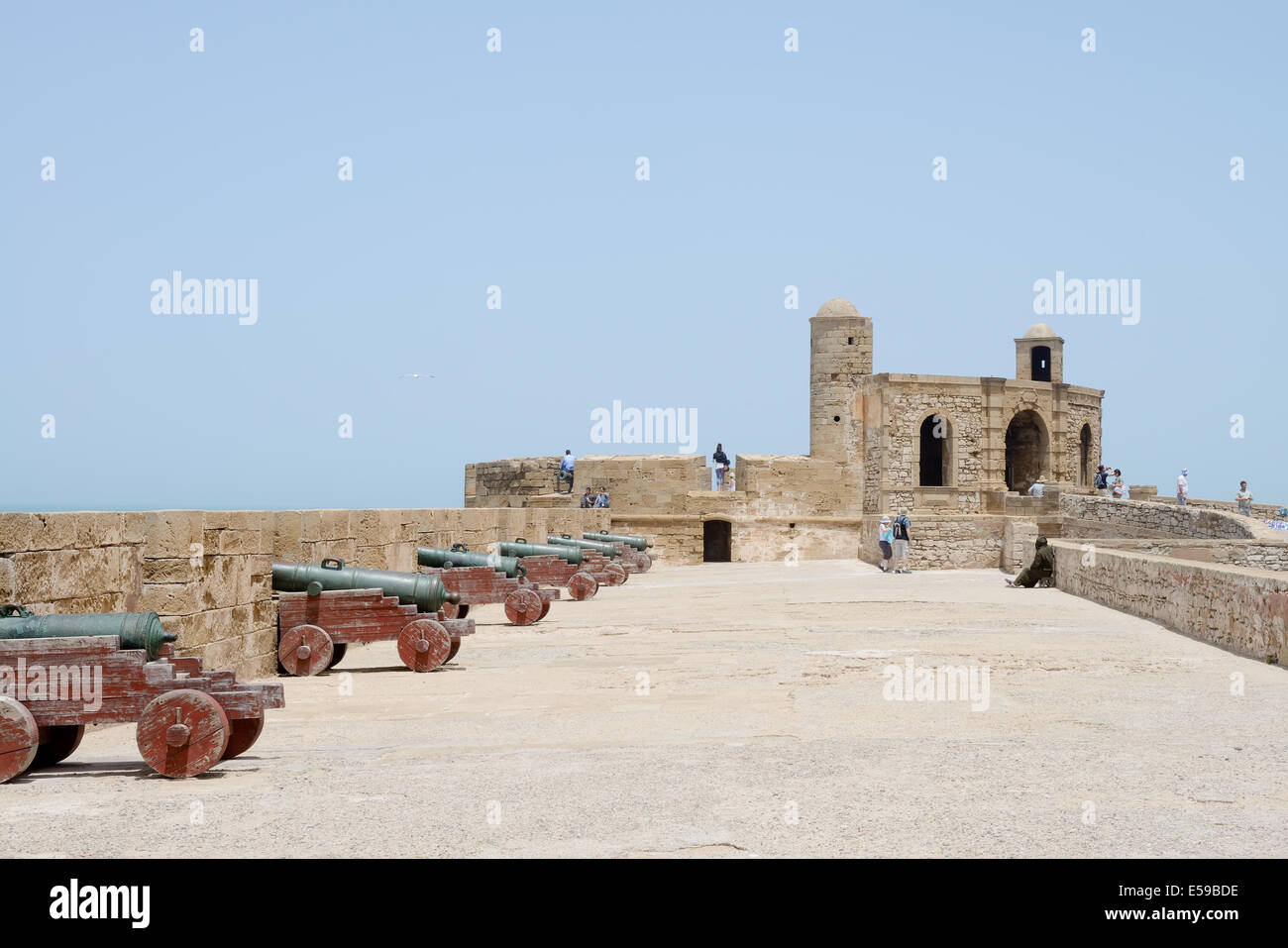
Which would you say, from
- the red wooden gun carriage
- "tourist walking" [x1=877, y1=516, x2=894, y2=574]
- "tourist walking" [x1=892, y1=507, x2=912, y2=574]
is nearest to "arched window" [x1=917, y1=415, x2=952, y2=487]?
"tourist walking" [x1=877, y1=516, x2=894, y2=574]

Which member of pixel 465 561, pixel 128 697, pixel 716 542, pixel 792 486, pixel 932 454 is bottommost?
pixel 716 542

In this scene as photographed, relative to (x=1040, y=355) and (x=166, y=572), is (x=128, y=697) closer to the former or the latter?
(x=166, y=572)

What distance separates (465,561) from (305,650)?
3222mm

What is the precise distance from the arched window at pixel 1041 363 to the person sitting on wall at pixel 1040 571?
24.7 meters

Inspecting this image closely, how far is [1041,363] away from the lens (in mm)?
39344

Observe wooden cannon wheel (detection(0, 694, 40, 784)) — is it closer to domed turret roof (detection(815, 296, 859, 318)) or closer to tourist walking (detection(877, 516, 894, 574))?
tourist walking (detection(877, 516, 894, 574))

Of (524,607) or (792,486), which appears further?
(792,486)

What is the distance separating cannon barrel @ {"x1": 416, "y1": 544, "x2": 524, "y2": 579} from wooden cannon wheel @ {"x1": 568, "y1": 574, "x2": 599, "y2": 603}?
298cm

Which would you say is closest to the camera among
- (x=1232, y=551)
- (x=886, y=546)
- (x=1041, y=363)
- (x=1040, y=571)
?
(x=1232, y=551)

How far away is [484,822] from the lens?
3.85 metres

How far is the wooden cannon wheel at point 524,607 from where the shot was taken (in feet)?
37.2

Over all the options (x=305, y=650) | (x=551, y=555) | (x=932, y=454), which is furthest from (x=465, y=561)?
(x=932, y=454)

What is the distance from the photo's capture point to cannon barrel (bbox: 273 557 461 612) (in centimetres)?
832
